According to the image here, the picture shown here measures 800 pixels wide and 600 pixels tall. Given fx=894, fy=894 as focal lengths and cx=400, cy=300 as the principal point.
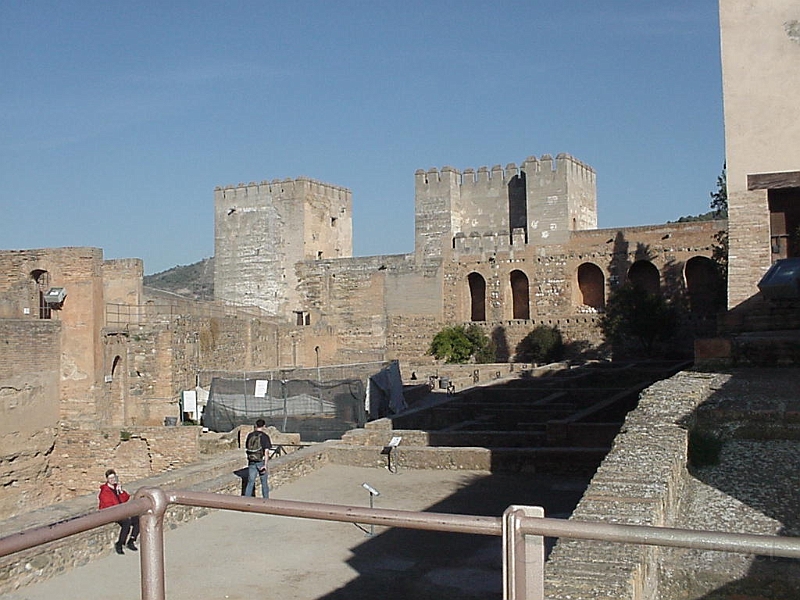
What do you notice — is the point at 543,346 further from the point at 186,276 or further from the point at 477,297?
the point at 186,276

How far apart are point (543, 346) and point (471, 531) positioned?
93.8 feet

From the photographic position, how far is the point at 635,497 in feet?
15.7

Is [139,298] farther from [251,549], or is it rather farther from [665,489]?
→ [665,489]

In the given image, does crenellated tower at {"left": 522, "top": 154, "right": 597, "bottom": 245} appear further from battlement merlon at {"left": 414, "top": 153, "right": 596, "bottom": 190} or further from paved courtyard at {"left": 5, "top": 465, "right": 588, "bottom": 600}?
paved courtyard at {"left": 5, "top": 465, "right": 588, "bottom": 600}

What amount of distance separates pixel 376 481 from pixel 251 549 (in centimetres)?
358

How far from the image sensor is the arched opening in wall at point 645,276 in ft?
98.3

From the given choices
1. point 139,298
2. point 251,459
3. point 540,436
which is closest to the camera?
Answer: point 251,459

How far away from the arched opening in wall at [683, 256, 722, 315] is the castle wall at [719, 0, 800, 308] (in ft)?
55.2

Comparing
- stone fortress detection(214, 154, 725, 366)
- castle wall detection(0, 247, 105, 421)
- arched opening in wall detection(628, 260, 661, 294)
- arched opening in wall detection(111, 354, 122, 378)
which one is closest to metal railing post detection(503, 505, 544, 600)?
castle wall detection(0, 247, 105, 421)

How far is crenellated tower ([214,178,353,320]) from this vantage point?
3569cm

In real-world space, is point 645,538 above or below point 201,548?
above

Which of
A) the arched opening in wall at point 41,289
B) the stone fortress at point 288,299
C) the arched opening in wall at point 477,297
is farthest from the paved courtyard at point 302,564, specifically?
the arched opening in wall at point 477,297

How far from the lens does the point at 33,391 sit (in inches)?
634

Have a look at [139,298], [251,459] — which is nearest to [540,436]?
[251,459]
